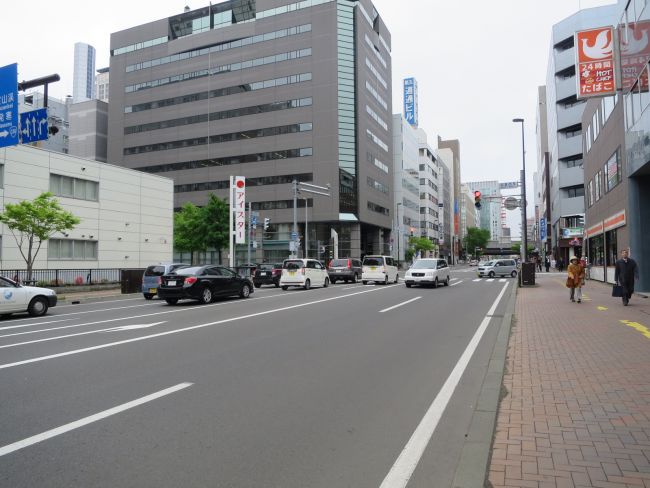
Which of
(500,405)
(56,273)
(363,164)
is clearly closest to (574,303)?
(500,405)

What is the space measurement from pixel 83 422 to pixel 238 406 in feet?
4.89

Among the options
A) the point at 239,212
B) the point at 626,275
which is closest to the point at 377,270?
the point at 239,212

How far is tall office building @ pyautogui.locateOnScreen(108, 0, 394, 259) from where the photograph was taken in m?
62.4

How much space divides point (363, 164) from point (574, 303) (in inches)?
2021

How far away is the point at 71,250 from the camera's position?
2867 centimetres

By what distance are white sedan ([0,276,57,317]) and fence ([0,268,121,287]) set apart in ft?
27.9

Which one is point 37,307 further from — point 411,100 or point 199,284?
point 411,100

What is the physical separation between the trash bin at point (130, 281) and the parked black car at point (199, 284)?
7220mm

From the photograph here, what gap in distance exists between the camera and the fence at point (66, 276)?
23.3m

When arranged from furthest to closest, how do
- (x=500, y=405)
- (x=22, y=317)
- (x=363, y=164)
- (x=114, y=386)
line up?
1. (x=363, y=164)
2. (x=22, y=317)
3. (x=114, y=386)
4. (x=500, y=405)

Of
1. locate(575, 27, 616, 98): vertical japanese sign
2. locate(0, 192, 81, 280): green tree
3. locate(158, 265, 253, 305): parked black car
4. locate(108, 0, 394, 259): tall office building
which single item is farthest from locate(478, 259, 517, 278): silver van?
locate(0, 192, 81, 280): green tree

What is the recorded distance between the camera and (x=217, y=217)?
50625 millimetres

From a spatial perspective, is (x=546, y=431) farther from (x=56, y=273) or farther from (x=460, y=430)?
(x=56, y=273)

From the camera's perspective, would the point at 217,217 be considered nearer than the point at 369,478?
No
